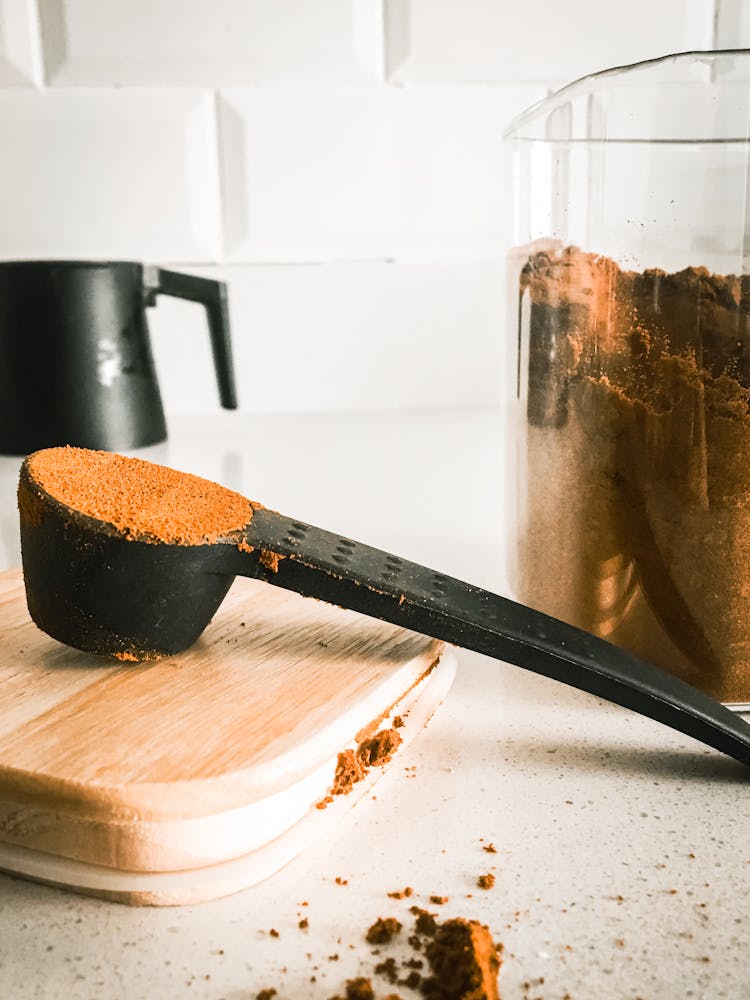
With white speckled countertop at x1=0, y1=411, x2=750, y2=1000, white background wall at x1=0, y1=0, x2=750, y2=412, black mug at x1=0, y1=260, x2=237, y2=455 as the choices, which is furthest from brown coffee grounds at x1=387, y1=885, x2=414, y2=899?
white background wall at x1=0, y1=0, x2=750, y2=412

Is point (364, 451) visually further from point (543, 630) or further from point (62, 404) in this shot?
Result: point (543, 630)

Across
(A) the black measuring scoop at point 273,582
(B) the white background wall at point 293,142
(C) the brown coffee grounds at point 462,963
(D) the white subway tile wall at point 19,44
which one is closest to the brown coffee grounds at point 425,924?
(C) the brown coffee grounds at point 462,963

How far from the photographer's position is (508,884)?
26cm

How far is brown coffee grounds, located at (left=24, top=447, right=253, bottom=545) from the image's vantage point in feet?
1.06

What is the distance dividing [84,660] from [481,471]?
532 millimetres

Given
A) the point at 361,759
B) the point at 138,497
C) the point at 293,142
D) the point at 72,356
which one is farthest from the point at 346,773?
the point at 293,142

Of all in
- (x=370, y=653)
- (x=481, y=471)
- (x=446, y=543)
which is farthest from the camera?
(x=481, y=471)

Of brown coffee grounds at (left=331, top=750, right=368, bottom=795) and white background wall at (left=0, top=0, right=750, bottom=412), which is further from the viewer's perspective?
white background wall at (left=0, top=0, right=750, bottom=412)

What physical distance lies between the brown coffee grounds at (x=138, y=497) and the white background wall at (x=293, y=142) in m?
0.64

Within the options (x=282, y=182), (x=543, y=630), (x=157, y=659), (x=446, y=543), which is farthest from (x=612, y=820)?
(x=282, y=182)

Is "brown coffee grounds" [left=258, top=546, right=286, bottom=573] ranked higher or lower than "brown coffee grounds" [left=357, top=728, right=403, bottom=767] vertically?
higher

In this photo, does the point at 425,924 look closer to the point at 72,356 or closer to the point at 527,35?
the point at 72,356

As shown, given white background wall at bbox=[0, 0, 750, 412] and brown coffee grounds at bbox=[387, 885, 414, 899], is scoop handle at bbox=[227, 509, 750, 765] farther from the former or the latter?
white background wall at bbox=[0, 0, 750, 412]

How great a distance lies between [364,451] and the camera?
876mm
